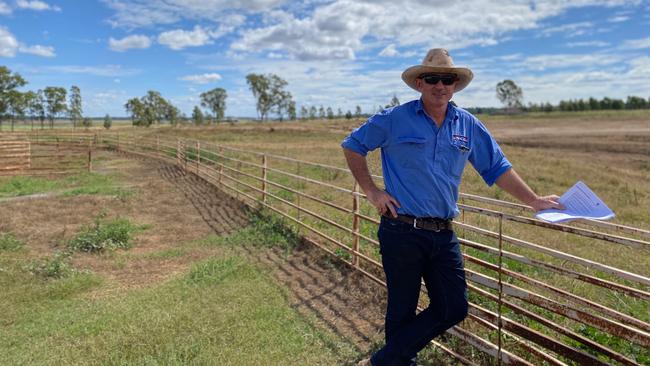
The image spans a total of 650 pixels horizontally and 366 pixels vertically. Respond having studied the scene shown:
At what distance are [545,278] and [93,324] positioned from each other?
4.47 m

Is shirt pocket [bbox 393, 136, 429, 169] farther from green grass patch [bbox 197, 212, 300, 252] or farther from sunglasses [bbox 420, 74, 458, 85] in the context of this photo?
green grass patch [bbox 197, 212, 300, 252]

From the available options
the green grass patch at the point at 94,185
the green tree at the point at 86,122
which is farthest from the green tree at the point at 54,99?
the green grass patch at the point at 94,185

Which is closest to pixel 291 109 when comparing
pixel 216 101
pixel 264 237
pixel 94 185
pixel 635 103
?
pixel 216 101

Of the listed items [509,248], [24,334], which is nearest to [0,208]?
[24,334]

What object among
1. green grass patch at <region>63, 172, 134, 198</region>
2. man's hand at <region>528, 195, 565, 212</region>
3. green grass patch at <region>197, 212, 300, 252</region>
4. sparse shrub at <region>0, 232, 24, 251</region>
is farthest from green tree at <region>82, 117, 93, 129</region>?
man's hand at <region>528, 195, 565, 212</region>

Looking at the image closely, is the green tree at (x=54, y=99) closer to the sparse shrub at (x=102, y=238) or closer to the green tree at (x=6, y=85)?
the green tree at (x=6, y=85)

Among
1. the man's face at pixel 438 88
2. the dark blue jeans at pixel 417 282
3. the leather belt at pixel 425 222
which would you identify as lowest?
the dark blue jeans at pixel 417 282

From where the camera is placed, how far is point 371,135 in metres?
2.69

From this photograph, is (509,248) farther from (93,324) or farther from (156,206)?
(156,206)

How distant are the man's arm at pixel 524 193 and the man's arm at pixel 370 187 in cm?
72

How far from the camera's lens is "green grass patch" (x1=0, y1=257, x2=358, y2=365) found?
3.67 metres

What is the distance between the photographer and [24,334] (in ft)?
13.6

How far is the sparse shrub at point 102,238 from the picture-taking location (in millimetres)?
6777

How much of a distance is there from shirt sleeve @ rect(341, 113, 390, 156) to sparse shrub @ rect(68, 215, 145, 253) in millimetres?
5308
